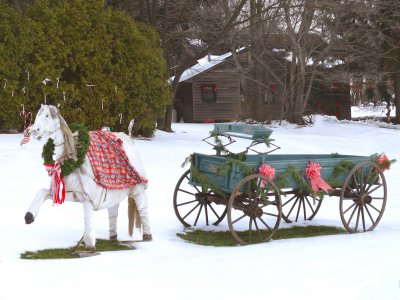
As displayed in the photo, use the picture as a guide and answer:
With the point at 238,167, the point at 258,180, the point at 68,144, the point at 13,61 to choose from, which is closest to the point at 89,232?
the point at 68,144

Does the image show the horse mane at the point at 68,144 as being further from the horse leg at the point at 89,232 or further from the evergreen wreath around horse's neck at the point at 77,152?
the horse leg at the point at 89,232

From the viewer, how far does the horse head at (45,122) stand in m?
7.38

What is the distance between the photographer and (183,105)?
1517 inches

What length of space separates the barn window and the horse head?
98.3 ft

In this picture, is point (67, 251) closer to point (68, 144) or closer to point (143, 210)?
point (143, 210)

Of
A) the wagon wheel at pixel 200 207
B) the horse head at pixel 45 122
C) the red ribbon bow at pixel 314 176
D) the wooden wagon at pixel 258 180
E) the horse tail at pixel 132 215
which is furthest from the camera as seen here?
the wagon wheel at pixel 200 207

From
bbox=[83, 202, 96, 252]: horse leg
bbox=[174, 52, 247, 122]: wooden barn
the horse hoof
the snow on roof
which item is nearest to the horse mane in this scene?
bbox=[83, 202, 96, 252]: horse leg

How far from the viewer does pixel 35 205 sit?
24.0 ft

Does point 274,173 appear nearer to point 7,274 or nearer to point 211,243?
point 211,243

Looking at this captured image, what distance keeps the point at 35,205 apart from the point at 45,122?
0.91 m

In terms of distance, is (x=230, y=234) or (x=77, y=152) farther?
(x=230, y=234)

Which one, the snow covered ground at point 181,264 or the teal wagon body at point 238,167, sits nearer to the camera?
the snow covered ground at point 181,264

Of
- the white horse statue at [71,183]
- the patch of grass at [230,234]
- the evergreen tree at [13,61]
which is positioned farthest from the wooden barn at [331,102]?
the white horse statue at [71,183]

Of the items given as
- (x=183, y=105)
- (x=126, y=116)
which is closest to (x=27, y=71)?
(x=126, y=116)
